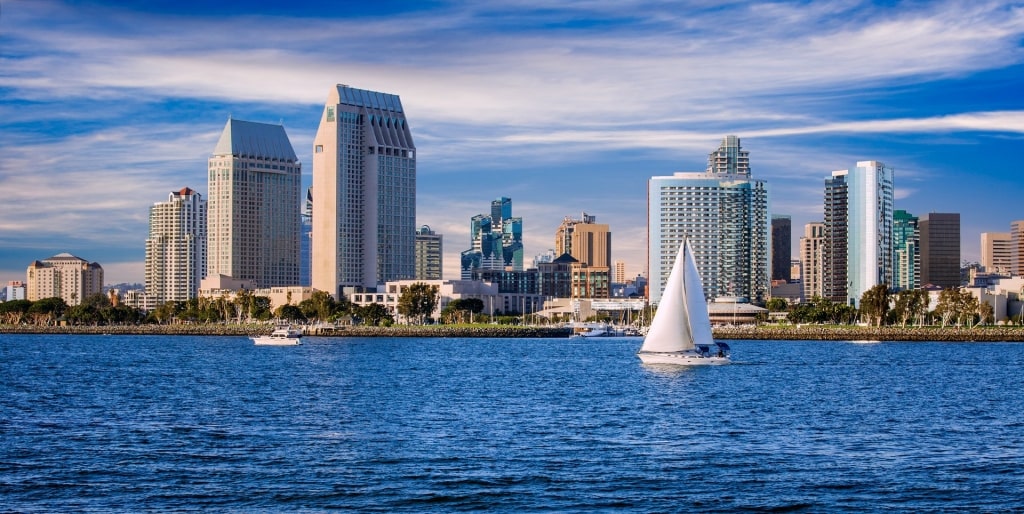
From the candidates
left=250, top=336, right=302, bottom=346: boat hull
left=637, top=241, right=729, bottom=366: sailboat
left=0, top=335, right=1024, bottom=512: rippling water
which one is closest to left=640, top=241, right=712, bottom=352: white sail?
left=637, top=241, right=729, bottom=366: sailboat

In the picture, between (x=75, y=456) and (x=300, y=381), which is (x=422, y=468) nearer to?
(x=75, y=456)

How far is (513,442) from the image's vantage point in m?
56.2

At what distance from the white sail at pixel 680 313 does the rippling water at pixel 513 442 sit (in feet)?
23.2

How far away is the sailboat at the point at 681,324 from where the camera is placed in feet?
355

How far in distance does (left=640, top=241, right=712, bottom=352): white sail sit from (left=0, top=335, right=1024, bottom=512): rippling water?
278 inches

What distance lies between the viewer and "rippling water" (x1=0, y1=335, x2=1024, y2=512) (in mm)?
43031

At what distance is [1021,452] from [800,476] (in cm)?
1191

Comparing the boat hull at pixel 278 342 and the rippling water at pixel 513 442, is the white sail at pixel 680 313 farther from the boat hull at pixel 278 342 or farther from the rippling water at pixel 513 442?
the boat hull at pixel 278 342

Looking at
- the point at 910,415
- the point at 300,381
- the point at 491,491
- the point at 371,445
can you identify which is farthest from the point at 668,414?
the point at 300,381

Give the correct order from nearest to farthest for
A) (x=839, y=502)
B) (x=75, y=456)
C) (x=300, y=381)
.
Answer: (x=839, y=502), (x=75, y=456), (x=300, y=381)

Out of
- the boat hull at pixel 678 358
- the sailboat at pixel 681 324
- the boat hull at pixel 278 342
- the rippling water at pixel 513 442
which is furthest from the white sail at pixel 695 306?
the boat hull at pixel 278 342

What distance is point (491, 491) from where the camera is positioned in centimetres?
4409

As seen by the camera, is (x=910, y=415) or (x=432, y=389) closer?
(x=910, y=415)

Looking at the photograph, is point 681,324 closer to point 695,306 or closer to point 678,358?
point 695,306
